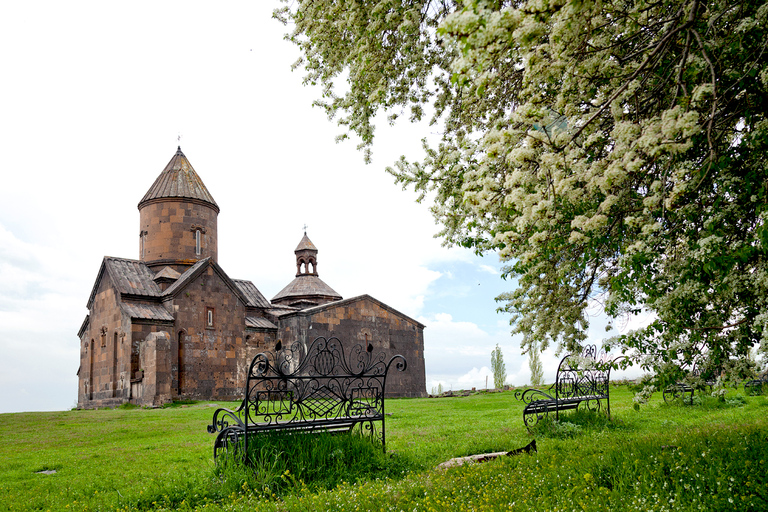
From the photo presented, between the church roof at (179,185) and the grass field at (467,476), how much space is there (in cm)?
2029

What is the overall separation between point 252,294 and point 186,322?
6181 mm

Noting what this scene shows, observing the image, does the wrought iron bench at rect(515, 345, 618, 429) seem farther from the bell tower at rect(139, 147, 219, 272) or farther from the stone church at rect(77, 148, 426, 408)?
the bell tower at rect(139, 147, 219, 272)

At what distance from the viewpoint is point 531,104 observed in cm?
428

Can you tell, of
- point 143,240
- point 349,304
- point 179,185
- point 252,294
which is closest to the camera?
point 349,304

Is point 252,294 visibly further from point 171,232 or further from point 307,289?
point 171,232

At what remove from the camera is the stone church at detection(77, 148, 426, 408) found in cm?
2441

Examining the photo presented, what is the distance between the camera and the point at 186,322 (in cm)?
2594

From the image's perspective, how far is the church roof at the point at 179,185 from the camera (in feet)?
96.6

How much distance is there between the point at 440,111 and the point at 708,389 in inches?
235

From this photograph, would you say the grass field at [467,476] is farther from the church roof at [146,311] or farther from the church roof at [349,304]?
the church roof at [349,304]

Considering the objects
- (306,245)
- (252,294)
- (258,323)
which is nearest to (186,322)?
(258,323)

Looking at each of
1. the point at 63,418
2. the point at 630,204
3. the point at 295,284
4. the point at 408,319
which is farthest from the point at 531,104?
the point at 295,284

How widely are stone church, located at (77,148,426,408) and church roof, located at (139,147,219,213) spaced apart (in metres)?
0.06

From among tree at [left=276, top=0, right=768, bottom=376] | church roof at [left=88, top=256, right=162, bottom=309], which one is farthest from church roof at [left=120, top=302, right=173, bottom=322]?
tree at [left=276, top=0, right=768, bottom=376]
